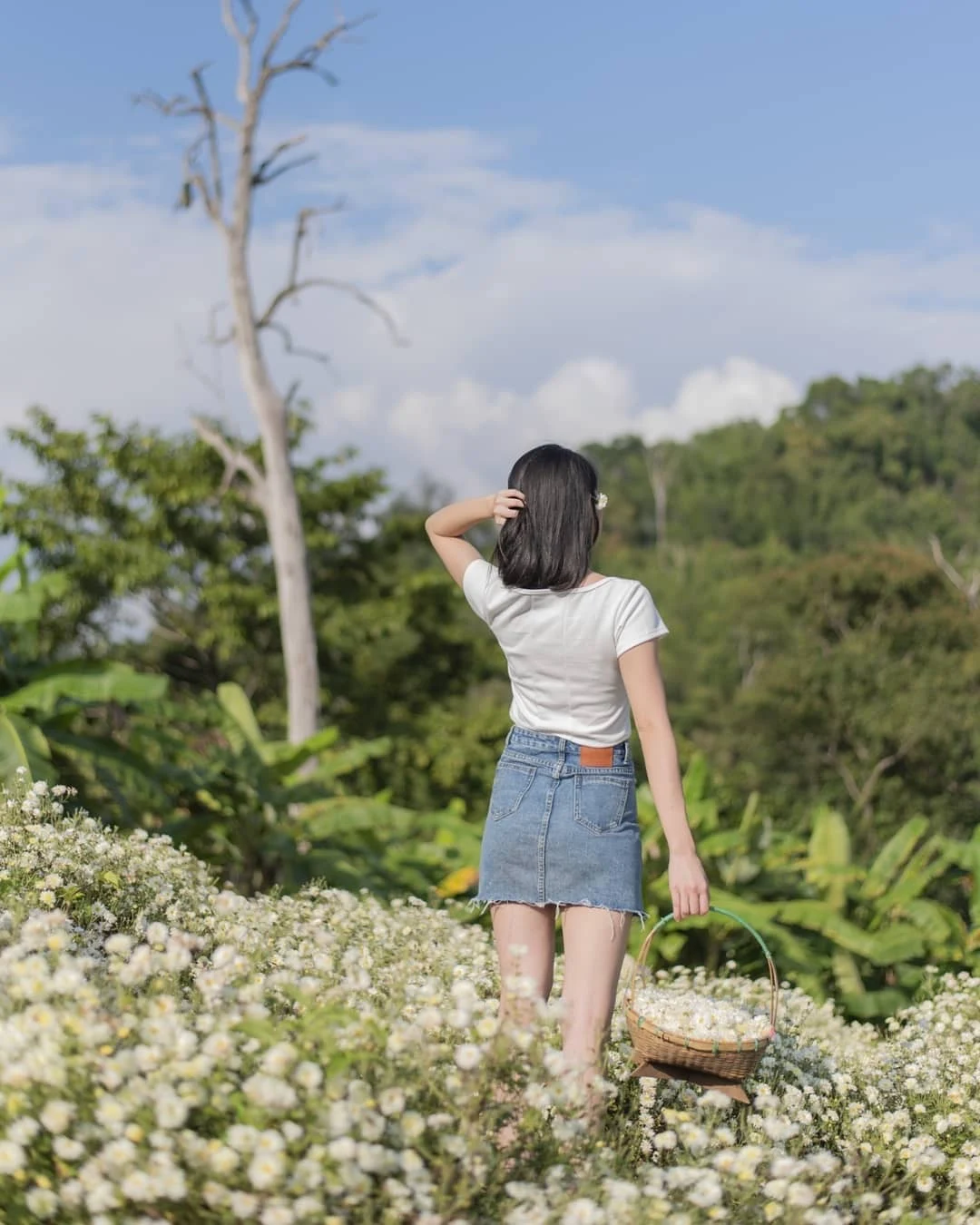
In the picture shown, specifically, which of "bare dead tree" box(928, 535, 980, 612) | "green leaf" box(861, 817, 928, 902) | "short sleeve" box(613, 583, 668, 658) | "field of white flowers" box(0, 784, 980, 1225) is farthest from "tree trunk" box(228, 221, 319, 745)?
"bare dead tree" box(928, 535, 980, 612)

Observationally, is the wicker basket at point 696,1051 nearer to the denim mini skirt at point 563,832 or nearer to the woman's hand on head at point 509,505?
the denim mini skirt at point 563,832

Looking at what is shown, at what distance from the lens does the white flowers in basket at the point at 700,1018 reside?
145 inches

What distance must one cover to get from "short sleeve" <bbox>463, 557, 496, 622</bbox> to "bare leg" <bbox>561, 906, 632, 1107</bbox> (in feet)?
2.80

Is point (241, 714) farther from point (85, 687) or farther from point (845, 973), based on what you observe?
point (845, 973)

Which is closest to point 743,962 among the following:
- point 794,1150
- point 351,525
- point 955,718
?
point 794,1150

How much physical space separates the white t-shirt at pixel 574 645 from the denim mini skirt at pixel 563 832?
7 cm

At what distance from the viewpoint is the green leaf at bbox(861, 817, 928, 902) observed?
9109 millimetres

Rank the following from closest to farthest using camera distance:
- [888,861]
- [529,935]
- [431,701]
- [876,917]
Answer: [529,935], [876,917], [888,861], [431,701]

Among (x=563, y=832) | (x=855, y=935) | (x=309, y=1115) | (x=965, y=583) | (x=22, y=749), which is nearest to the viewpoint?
(x=309, y=1115)

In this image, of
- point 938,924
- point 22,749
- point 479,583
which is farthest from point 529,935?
point 938,924

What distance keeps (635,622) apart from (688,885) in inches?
26.9

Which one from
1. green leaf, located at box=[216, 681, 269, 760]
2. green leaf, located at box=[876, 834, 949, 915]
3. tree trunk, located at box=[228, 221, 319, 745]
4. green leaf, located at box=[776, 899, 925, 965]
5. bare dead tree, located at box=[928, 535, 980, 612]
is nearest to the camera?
green leaf, located at box=[776, 899, 925, 965]

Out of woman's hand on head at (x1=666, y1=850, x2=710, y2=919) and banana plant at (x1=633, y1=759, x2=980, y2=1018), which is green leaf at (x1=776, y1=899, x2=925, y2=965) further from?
woman's hand on head at (x1=666, y1=850, x2=710, y2=919)

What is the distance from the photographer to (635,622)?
136 inches
